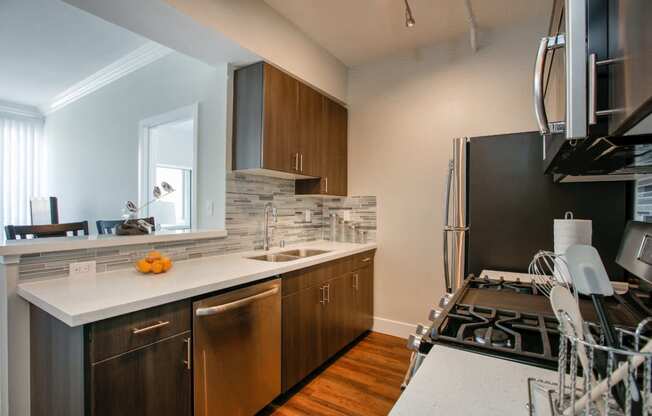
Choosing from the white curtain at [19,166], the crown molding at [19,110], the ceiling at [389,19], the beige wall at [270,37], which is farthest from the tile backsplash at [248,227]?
the crown molding at [19,110]

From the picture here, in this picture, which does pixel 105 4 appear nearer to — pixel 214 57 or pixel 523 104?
pixel 214 57

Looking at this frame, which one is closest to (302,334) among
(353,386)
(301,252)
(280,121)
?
(353,386)

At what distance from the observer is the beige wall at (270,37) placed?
1.90 m

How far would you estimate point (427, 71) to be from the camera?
115 inches

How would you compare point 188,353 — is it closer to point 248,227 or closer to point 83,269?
point 83,269

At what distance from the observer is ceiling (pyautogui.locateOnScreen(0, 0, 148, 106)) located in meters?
2.62

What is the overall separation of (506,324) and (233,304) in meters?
1.23

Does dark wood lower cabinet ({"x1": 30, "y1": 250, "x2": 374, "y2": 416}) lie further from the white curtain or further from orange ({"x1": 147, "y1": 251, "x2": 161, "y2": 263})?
the white curtain

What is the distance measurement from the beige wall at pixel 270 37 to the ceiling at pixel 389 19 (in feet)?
0.30

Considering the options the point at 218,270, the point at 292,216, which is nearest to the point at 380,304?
the point at 292,216

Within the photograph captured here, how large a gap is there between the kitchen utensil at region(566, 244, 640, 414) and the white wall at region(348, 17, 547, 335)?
2.29 m

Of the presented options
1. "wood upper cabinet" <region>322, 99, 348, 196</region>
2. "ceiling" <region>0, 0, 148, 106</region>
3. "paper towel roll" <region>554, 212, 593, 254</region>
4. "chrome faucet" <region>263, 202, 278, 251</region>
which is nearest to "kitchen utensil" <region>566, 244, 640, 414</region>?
"paper towel roll" <region>554, 212, 593, 254</region>

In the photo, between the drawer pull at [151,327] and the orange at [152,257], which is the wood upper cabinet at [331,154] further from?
the drawer pull at [151,327]

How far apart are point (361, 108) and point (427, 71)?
72 centimetres
